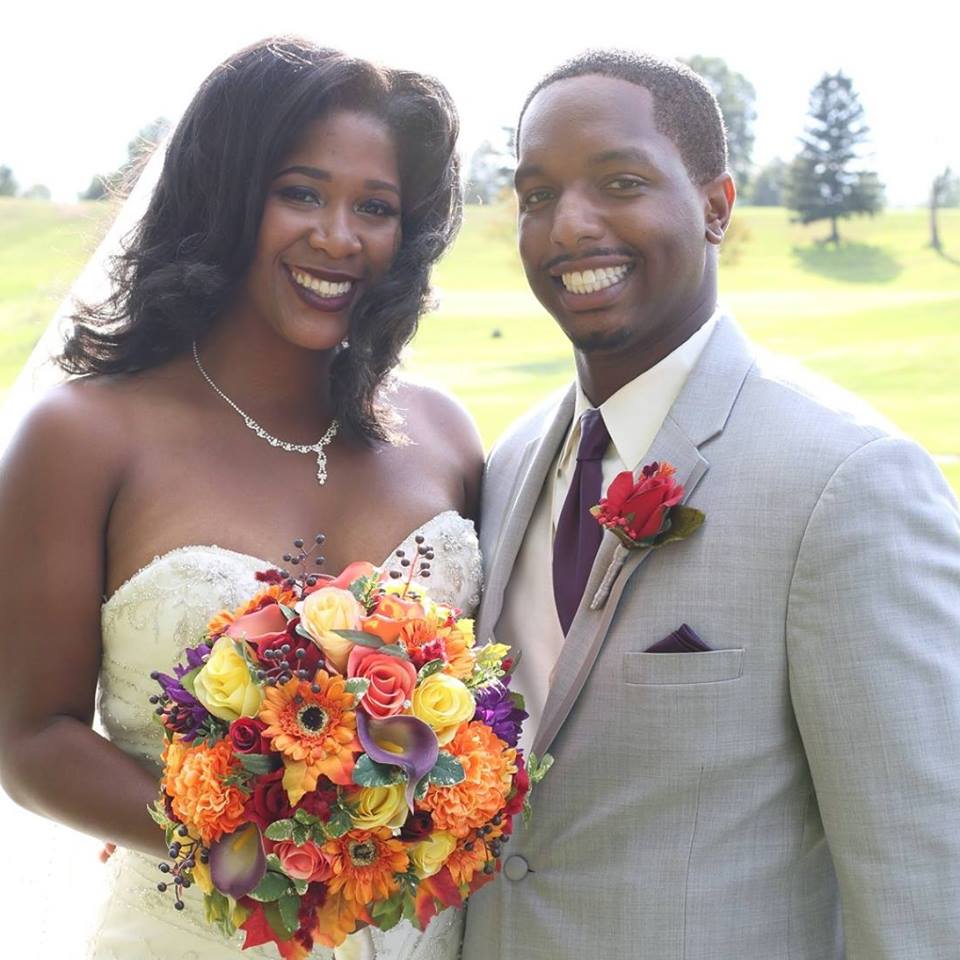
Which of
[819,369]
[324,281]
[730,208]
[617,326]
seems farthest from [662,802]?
[819,369]

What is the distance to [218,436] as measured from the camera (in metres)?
3.41

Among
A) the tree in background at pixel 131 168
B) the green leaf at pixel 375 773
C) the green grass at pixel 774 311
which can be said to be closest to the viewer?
the green leaf at pixel 375 773

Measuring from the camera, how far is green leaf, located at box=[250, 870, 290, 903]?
223 centimetres

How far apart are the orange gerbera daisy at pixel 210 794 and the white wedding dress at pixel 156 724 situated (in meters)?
0.84

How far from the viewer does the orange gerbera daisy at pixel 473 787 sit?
7.41 feet

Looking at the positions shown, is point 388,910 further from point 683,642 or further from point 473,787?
point 683,642

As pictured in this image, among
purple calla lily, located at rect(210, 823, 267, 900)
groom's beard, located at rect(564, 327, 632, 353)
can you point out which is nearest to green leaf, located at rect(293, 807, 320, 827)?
purple calla lily, located at rect(210, 823, 267, 900)

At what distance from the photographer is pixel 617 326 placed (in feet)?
9.41

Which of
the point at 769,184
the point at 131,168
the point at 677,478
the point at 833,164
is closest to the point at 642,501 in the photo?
the point at 677,478

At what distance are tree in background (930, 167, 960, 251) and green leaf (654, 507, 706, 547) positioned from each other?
18.1 metres

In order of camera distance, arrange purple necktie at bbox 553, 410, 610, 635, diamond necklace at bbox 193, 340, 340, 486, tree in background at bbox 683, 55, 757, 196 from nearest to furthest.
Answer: purple necktie at bbox 553, 410, 610, 635, diamond necklace at bbox 193, 340, 340, 486, tree in background at bbox 683, 55, 757, 196

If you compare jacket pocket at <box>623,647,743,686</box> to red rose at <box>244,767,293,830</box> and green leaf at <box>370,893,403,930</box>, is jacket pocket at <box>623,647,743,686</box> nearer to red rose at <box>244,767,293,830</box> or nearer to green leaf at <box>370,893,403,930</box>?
green leaf at <box>370,893,403,930</box>

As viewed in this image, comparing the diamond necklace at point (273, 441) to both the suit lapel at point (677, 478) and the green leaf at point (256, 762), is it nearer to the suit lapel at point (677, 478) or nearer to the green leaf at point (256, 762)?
the suit lapel at point (677, 478)

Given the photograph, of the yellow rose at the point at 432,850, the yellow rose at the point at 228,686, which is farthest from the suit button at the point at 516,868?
the yellow rose at the point at 228,686
